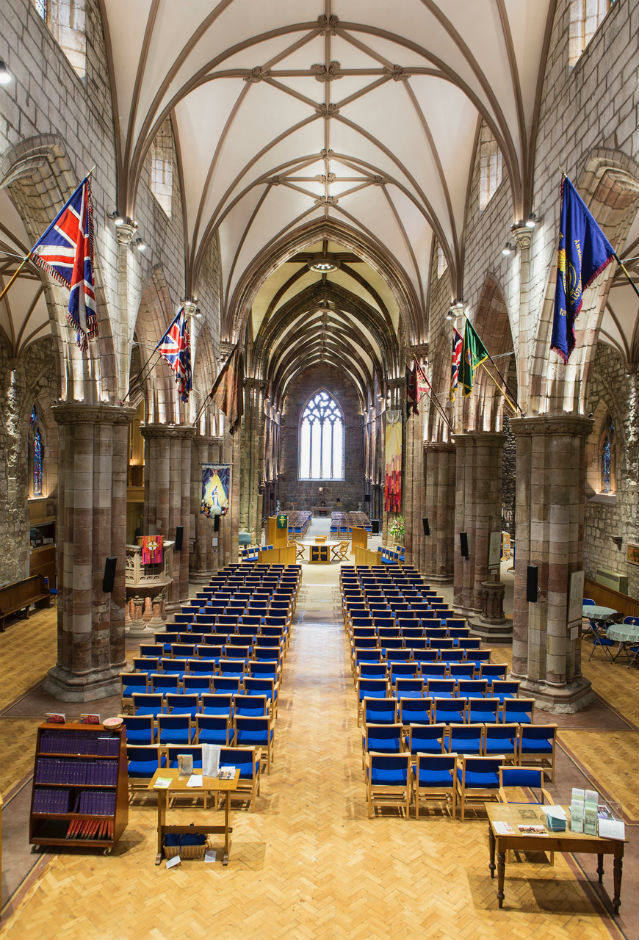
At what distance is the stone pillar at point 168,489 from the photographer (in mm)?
19844

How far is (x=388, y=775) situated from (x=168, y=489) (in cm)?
1344

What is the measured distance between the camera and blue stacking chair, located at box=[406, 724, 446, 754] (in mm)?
8898

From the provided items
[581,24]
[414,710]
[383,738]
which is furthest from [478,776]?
[581,24]

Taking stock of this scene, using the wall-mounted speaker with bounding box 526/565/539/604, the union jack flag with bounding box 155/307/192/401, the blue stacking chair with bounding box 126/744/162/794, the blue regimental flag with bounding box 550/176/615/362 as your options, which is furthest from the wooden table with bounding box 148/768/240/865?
the union jack flag with bounding box 155/307/192/401

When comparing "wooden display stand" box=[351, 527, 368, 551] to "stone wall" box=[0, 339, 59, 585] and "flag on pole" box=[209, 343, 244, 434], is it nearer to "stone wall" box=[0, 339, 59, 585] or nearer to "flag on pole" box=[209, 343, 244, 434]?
"flag on pole" box=[209, 343, 244, 434]

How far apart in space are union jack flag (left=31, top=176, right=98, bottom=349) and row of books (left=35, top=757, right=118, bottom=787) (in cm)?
572

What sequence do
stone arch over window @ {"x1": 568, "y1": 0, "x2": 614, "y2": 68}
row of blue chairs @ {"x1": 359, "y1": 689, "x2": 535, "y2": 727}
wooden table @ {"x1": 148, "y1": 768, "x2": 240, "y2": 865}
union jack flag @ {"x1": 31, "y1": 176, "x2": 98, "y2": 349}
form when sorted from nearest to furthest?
wooden table @ {"x1": 148, "y1": 768, "x2": 240, "y2": 865} → union jack flag @ {"x1": 31, "y1": 176, "x2": 98, "y2": 349} → row of blue chairs @ {"x1": 359, "y1": 689, "x2": 535, "y2": 727} → stone arch over window @ {"x1": 568, "y1": 0, "x2": 614, "y2": 68}

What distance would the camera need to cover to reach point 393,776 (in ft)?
26.9

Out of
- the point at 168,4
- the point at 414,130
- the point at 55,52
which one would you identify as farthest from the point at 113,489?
the point at 414,130

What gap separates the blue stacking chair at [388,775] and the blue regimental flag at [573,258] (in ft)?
20.1

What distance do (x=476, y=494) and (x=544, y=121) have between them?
9767 millimetres

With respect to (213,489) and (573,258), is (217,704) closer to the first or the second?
(573,258)

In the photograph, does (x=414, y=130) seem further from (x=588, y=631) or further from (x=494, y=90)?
(x=588, y=631)

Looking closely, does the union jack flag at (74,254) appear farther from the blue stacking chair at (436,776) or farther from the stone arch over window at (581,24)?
the stone arch over window at (581,24)
